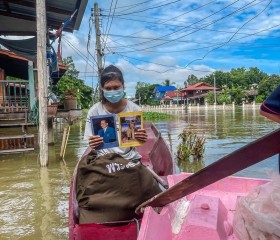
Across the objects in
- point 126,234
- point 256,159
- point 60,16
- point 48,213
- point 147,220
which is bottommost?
point 48,213

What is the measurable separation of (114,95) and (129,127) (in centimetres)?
42

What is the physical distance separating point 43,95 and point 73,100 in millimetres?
4277

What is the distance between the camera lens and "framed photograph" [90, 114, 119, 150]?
2.70 metres

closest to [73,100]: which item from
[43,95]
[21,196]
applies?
[43,95]

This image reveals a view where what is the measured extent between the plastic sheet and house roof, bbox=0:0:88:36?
8.96m

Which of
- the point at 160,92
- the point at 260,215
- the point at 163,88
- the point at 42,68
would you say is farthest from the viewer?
the point at 163,88

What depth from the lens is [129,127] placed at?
2740 mm

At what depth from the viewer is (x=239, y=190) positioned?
317 cm

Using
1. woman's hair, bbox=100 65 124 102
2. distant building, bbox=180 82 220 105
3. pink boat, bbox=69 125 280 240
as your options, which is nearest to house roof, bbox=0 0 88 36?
woman's hair, bbox=100 65 124 102

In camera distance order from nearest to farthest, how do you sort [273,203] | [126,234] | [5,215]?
[273,203]
[126,234]
[5,215]

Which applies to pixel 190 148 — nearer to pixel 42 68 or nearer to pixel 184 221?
pixel 42 68

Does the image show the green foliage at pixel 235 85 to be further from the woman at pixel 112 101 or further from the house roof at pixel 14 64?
A: the woman at pixel 112 101

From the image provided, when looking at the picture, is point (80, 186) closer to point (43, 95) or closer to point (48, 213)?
point (48, 213)

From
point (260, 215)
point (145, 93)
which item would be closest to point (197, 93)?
point (145, 93)
